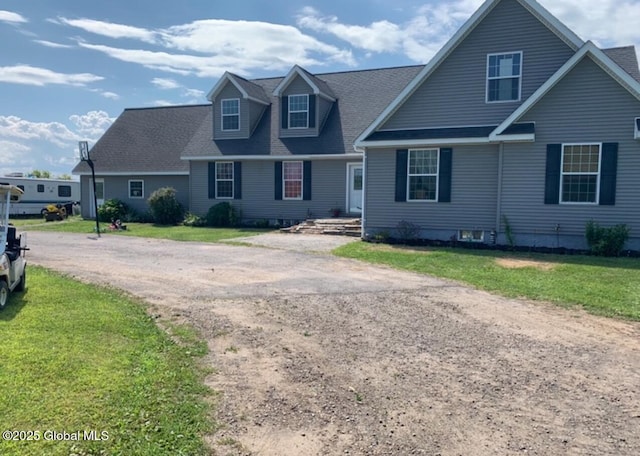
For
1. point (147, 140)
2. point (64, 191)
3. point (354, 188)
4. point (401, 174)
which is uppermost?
point (147, 140)

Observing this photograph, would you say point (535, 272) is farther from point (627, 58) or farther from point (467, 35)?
point (627, 58)

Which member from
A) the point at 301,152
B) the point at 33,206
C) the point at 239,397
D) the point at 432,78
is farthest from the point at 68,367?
the point at 33,206

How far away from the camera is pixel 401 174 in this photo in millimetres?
15547

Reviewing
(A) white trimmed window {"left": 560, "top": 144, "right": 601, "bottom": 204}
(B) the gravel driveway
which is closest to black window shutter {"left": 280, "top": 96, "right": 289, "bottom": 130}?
(A) white trimmed window {"left": 560, "top": 144, "right": 601, "bottom": 204}

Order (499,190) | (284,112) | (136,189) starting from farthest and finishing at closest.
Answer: (136,189)
(284,112)
(499,190)

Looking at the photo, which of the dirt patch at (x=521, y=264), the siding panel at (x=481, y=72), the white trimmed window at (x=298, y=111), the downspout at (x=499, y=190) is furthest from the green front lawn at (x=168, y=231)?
the dirt patch at (x=521, y=264)

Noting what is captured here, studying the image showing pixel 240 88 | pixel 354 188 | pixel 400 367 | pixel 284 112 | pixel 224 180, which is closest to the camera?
pixel 400 367

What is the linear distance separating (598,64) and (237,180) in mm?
14655

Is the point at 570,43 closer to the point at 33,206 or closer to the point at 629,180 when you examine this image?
the point at 629,180

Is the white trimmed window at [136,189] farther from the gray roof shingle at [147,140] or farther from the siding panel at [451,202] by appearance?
the siding panel at [451,202]

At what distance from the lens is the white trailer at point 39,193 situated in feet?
95.6

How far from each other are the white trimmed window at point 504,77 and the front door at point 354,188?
21.0ft

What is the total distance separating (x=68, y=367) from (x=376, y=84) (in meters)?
20.1

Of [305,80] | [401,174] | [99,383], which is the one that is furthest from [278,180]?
[99,383]
